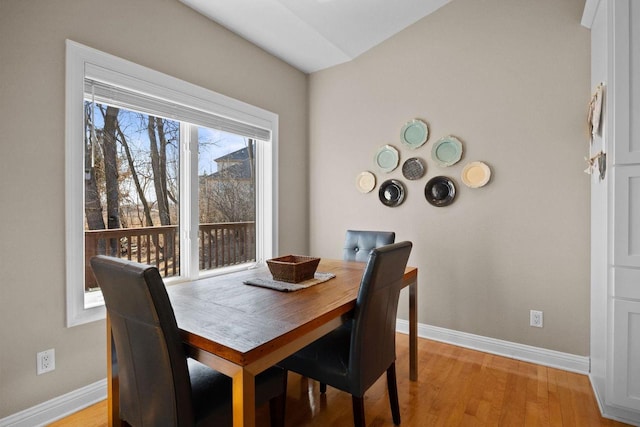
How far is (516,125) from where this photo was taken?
252cm

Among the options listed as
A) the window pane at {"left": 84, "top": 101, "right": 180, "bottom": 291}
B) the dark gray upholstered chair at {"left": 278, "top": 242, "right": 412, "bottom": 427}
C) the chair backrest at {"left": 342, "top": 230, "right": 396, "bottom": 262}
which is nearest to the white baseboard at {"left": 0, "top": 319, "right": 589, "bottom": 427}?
the window pane at {"left": 84, "top": 101, "right": 180, "bottom": 291}

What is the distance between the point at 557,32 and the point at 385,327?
7.92ft

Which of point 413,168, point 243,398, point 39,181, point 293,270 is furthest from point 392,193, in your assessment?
point 39,181

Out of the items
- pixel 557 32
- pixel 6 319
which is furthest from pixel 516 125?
pixel 6 319

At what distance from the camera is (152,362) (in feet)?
3.73

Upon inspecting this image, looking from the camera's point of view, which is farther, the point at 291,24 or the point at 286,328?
the point at 291,24

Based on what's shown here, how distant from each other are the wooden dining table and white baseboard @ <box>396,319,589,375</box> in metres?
1.42

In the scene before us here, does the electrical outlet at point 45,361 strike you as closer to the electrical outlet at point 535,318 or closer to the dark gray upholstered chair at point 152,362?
the dark gray upholstered chair at point 152,362

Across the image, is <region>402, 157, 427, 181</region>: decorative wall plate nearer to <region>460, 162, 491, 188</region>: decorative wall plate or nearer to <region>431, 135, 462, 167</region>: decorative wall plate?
<region>431, 135, 462, 167</region>: decorative wall plate

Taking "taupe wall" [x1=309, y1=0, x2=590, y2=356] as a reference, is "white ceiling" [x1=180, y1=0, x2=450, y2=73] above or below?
above

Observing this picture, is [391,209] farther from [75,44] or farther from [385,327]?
[75,44]

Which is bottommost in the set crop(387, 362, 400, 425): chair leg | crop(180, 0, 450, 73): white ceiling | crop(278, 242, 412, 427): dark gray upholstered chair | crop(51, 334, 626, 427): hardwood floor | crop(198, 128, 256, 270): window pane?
crop(51, 334, 626, 427): hardwood floor

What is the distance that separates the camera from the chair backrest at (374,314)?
4.86ft

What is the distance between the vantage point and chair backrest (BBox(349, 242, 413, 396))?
148cm
